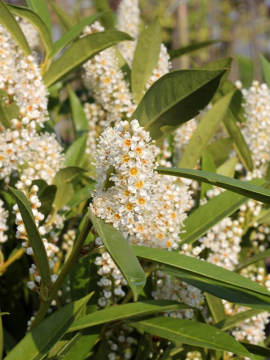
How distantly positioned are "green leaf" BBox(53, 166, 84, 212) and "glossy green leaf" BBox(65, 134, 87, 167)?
17cm

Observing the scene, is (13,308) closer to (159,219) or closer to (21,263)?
(21,263)

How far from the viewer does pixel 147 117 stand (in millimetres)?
789

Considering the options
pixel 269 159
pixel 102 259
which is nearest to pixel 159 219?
pixel 102 259

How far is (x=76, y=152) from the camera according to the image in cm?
132

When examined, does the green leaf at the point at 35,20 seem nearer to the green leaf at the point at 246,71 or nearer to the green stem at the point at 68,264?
the green stem at the point at 68,264

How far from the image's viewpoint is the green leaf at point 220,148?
1.32 meters

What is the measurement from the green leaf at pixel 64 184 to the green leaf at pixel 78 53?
22 cm

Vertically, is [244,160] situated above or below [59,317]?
above

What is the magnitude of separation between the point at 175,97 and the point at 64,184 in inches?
15.7

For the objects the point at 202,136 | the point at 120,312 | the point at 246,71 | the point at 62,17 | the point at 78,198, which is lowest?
the point at 120,312

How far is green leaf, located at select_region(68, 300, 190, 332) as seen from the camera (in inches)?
32.3

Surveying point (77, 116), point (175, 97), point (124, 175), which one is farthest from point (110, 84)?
point (124, 175)

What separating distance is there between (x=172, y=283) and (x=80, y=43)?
535 millimetres

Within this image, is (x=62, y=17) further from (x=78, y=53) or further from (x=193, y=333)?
(x=193, y=333)
